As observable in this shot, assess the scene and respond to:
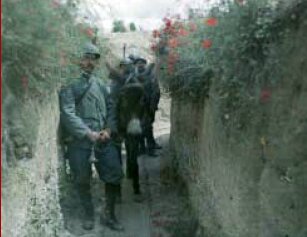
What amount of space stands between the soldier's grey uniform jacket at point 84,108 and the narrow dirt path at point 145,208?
69cm

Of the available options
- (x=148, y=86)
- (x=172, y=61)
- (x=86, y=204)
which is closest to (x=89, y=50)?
(x=172, y=61)

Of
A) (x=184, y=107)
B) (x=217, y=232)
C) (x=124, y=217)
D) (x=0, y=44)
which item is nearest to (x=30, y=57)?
(x=0, y=44)

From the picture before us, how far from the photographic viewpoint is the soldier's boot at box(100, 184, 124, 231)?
311 inches

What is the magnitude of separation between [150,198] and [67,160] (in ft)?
5.93

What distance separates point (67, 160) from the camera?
8.00 m

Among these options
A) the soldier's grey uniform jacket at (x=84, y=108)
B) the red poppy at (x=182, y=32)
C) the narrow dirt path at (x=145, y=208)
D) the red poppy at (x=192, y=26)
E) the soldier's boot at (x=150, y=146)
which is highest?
the red poppy at (x=192, y=26)

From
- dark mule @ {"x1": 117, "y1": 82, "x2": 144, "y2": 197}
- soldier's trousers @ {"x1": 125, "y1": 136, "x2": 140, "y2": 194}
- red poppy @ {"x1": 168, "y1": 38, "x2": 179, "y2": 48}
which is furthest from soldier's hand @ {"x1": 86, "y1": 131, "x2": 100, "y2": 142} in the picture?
red poppy @ {"x1": 168, "y1": 38, "x2": 179, "y2": 48}

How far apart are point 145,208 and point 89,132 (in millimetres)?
1908

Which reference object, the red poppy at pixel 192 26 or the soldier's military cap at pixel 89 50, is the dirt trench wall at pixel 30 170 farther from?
the red poppy at pixel 192 26

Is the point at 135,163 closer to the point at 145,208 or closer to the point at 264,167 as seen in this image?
the point at 145,208

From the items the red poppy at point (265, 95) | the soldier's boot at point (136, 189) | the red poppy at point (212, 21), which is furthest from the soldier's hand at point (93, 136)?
the red poppy at point (265, 95)

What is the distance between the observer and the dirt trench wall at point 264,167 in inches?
178

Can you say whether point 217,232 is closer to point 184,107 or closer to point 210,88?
point 210,88

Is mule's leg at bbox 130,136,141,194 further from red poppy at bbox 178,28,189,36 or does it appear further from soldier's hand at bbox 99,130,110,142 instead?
red poppy at bbox 178,28,189,36
